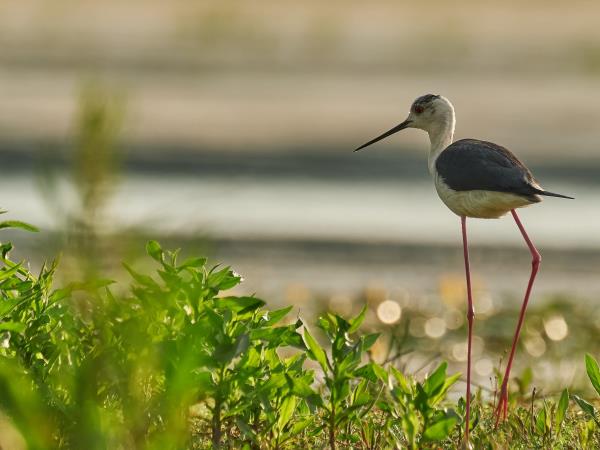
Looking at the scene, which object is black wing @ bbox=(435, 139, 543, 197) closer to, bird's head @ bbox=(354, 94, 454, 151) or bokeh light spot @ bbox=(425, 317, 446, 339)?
bird's head @ bbox=(354, 94, 454, 151)

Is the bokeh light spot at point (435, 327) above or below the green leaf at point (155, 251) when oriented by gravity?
below

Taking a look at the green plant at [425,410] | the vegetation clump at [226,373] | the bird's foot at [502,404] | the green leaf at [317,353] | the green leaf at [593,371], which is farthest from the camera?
the bird's foot at [502,404]

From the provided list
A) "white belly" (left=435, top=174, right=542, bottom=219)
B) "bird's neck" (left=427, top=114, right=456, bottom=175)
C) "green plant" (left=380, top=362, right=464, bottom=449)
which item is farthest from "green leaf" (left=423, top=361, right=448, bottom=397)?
"bird's neck" (left=427, top=114, right=456, bottom=175)

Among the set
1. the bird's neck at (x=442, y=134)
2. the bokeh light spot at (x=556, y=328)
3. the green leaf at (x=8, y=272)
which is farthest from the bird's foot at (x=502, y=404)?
the bokeh light spot at (x=556, y=328)

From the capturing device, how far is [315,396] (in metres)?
4.04

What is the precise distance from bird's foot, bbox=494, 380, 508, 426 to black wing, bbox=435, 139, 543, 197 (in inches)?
25.7

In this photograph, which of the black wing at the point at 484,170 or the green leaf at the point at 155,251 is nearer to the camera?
the green leaf at the point at 155,251

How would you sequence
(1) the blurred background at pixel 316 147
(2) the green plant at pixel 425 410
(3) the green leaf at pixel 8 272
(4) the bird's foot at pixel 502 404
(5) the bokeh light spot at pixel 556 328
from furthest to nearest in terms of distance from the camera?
(5) the bokeh light spot at pixel 556 328 → (1) the blurred background at pixel 316 147 → (4) the bird's foot at pixel 502 404 → (3) the green leaf at pixel 8 272 → (2) the green plant at pixel 425 410

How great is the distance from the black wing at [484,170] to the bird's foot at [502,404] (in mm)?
652

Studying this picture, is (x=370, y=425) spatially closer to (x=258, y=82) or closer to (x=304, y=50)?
(x=258, y=82)

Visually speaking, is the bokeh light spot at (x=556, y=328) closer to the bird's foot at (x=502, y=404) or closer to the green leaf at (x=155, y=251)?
the bird's foot at (x=502, y=404)

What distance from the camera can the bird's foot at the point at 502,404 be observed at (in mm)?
4637

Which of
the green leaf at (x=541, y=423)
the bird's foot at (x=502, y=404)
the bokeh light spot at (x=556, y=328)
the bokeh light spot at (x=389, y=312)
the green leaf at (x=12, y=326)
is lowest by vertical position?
the bokeh light spot at (x=389, y=312)

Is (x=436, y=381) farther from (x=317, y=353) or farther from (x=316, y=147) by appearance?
(x=316, y=147)
